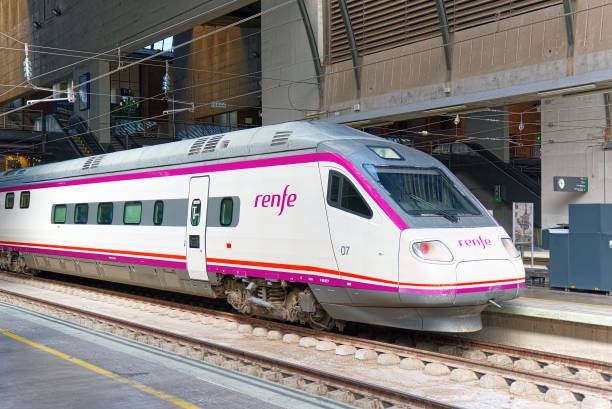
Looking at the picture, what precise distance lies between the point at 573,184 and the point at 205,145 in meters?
17.1

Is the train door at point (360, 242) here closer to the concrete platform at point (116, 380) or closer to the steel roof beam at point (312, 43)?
the concrete platform at point (116, 380)

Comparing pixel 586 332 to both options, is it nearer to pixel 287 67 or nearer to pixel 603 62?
pixel 603 62

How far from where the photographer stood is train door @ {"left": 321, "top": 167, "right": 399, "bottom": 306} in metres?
9.70

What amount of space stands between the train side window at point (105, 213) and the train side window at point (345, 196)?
7797 mm

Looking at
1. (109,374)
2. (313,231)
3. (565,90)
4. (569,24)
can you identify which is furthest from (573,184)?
(109,374)

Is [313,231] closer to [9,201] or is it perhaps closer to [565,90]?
[565,90]

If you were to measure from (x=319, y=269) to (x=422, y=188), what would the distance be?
6.68 feet

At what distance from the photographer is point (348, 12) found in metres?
20.6

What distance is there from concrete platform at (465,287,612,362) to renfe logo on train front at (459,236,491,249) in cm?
198

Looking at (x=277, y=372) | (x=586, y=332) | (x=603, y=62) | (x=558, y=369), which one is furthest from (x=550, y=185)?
(x=277, y=372)

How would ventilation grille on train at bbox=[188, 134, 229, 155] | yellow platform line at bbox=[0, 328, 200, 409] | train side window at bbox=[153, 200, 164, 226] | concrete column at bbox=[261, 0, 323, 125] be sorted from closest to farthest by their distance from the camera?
1. yellow platform line at bbox=[0, 328, 200, 409]
2. ventilation grille on train at bbox=[188, 134, 229, 155]
3. train side window at bbox=[153, 200, 164, 226]
4. concrete column at bbox=[261, 0, 323, 125]

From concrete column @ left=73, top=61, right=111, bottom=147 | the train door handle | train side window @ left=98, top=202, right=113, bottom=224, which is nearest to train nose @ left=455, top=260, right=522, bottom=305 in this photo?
the train door handle

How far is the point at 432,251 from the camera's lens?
9445mm

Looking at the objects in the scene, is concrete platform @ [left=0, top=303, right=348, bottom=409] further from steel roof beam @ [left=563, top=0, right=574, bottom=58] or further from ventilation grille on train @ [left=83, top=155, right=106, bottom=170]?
steel roof beam @ [left=563, top=0, right=574, bottom=58]
